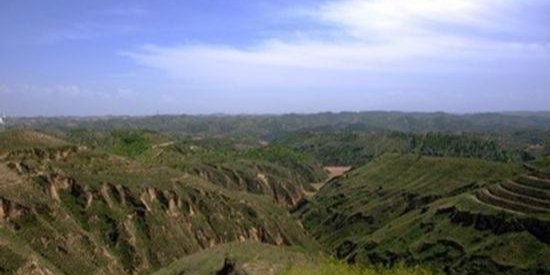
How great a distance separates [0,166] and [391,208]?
4449 inches

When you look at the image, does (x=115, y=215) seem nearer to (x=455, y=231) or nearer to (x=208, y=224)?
(x=208, y=224)

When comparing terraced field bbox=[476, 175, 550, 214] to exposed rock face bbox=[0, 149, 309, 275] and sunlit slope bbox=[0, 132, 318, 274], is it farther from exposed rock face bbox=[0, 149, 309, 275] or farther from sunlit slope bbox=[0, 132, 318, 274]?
exposed rock face bbox=[0, 149, 309, 275]

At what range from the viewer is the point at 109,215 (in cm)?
14738

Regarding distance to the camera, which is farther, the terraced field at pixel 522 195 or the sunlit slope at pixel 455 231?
the terraced field at pixel 522 195

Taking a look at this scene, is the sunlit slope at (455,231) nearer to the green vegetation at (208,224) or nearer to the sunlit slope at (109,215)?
the green vegetation at (208,224)

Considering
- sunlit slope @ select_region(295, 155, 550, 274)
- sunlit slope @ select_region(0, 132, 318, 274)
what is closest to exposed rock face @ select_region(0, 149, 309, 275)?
sunlit slope @ select_region(0, 132, 318, 274)

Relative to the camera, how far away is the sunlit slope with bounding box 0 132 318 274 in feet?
410

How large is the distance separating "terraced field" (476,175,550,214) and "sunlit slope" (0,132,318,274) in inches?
2152

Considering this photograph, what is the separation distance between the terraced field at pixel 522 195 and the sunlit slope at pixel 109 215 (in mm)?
54672

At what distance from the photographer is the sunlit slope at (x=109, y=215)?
124938 millimetres

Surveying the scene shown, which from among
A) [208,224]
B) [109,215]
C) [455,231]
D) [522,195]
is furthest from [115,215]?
[522,195]

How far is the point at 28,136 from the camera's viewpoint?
178 metres

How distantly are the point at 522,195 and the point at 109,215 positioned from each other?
101 m

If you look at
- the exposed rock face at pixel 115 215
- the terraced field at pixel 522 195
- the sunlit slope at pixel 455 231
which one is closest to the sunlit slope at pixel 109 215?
the exposed rock face at pixel 115 215
